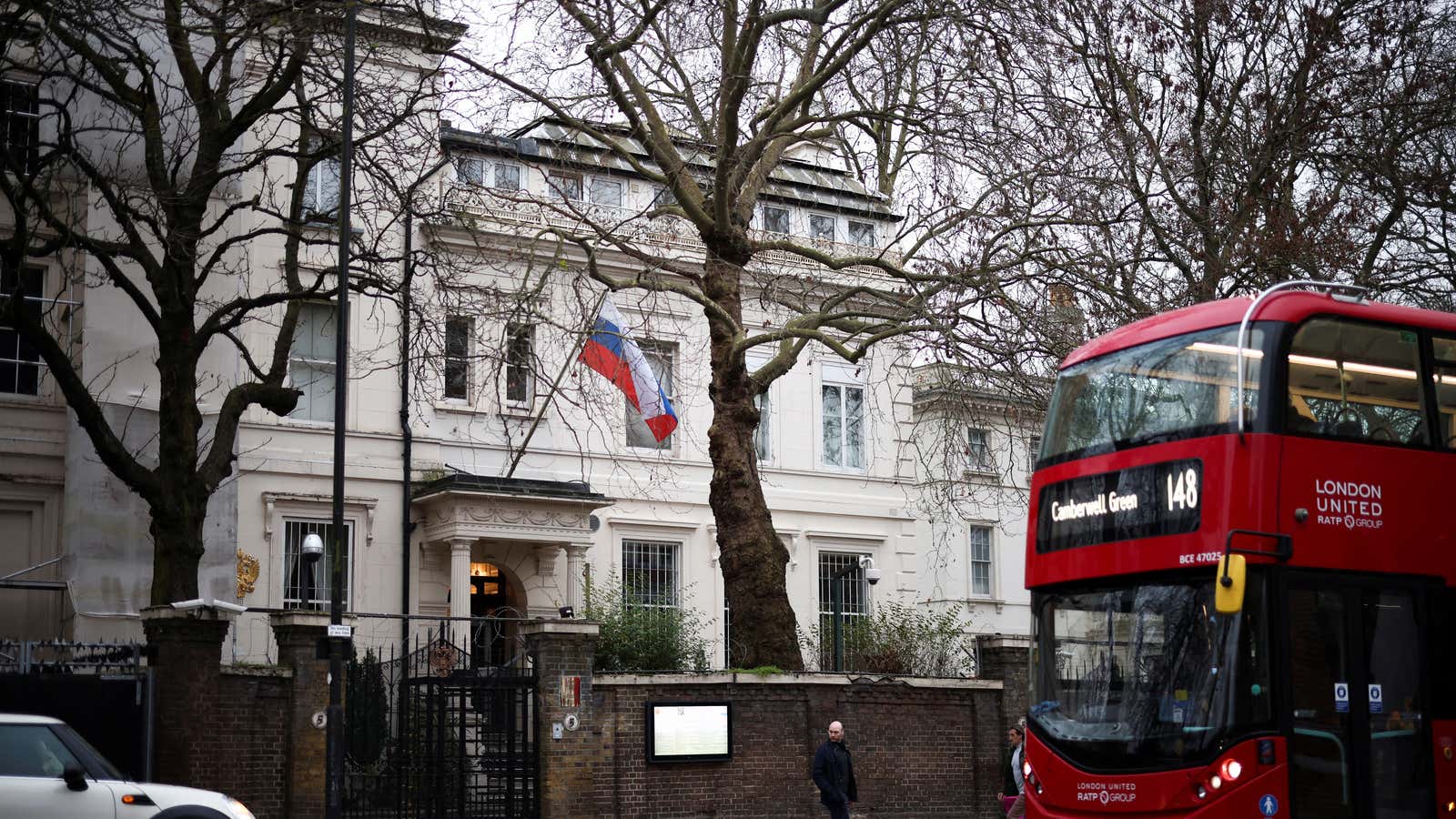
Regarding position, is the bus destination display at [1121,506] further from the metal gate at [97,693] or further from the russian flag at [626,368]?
the metal gate at [97,693]

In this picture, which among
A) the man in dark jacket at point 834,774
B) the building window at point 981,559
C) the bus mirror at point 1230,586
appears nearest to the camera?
the bus mirror at point 1230,586

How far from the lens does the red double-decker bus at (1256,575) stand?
38.8 ft

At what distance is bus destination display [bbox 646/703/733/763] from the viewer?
20.5 m

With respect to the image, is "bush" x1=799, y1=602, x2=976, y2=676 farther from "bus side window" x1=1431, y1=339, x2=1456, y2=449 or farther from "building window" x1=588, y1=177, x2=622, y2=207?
"bus side window" x1=1431, y1=339, x2=1456, y2=449

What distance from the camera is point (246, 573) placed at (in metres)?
27.8

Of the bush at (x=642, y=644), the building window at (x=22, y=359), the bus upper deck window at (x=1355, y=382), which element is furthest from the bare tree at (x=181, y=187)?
the bus upper deck window at (x=1355, y=382)

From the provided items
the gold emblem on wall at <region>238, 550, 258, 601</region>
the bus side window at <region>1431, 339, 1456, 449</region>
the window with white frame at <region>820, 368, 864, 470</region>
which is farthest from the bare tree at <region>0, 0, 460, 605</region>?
the window with white frame at <region>820, 368, 864, 470</region>

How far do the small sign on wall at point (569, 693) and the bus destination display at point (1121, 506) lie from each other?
8.21 metres

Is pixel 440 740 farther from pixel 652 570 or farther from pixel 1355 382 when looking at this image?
pixel 652 570

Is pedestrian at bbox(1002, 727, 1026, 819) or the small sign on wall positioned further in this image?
the small sign on wall

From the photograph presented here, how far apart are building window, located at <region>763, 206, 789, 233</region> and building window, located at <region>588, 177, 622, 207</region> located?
354cm

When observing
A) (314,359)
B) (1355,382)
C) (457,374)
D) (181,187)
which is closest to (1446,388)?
(1355,382)

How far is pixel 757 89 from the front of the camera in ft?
78.6

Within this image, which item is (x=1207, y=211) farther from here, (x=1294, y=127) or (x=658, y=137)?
(x=658, y=137)
